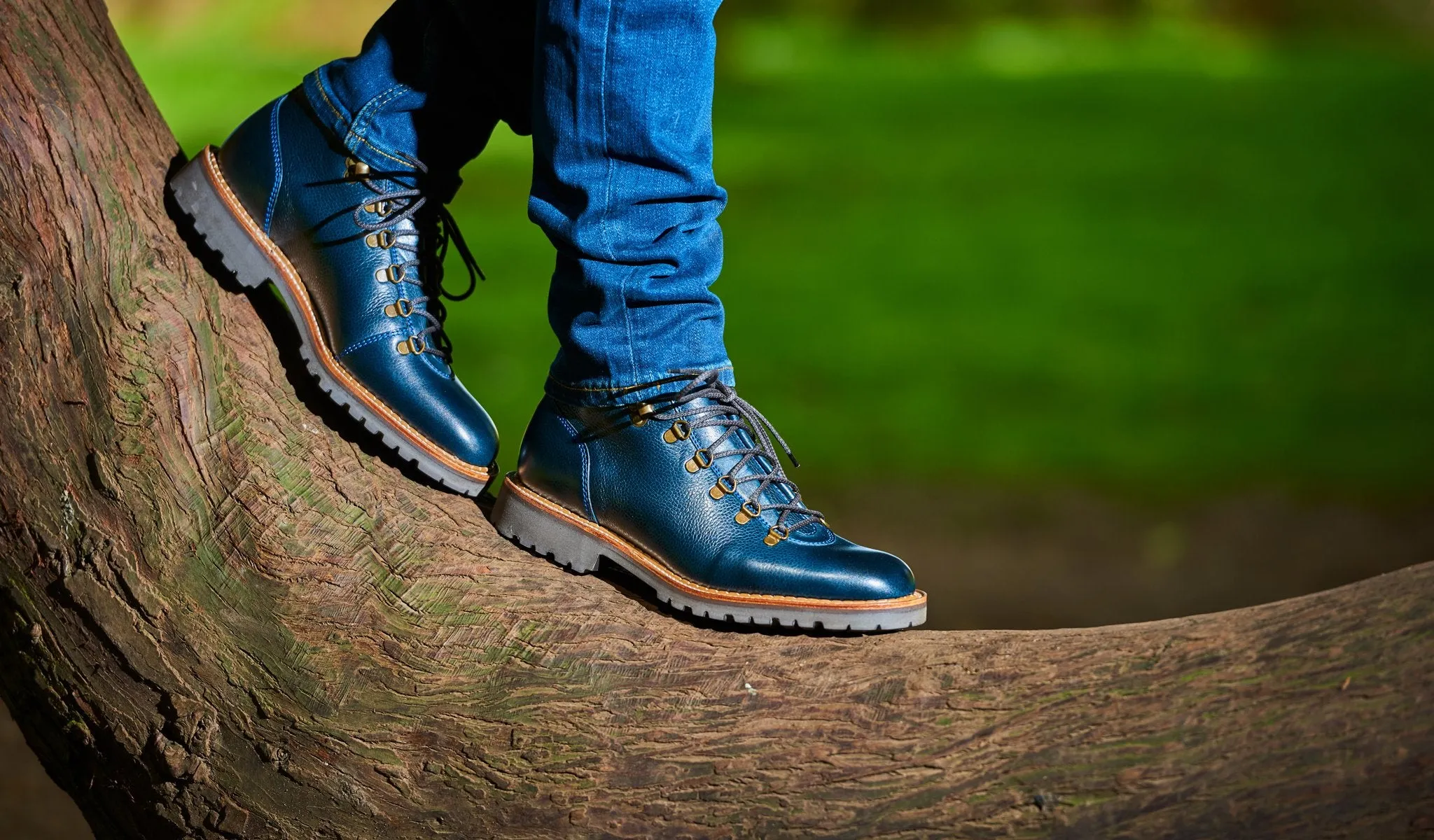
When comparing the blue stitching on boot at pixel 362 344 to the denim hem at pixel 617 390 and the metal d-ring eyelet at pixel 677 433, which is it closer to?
the denim hem at pixel 617 390

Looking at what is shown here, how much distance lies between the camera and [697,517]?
115 centimetres

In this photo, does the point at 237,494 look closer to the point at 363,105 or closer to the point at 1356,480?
the point at 363,105

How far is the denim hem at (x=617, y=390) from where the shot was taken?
1147mm

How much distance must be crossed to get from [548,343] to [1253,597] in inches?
98.6

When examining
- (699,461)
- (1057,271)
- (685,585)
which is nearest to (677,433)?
(699,461)

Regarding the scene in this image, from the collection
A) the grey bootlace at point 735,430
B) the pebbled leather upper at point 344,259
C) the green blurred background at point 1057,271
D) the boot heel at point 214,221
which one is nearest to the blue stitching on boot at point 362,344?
the pebbled leather upper at point 344,259

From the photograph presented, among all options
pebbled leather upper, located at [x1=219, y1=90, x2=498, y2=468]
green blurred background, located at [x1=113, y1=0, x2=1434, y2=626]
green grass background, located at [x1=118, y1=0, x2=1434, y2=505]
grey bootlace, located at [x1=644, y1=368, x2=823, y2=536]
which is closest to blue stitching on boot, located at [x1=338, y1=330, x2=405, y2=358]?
pebbled leather upper, located at [x1=219, y1=90, x2=498, y2=468]

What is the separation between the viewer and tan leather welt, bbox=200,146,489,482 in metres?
1.21

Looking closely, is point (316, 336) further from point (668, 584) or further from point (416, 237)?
point (668, 584)

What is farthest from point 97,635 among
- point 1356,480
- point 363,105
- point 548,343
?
point 1356,480

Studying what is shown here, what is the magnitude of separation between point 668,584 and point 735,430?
0.50 feet

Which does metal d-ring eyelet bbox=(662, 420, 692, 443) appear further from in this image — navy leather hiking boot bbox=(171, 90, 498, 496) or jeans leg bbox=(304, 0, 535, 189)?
jeans leg bbox=(304, 0, 535, 189)

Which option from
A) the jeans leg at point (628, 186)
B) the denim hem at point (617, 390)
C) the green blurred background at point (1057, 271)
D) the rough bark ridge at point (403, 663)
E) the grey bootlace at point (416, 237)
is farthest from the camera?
the green blurred background at point (1057, 271)

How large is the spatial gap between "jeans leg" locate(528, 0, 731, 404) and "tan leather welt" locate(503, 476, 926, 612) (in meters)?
0.11
